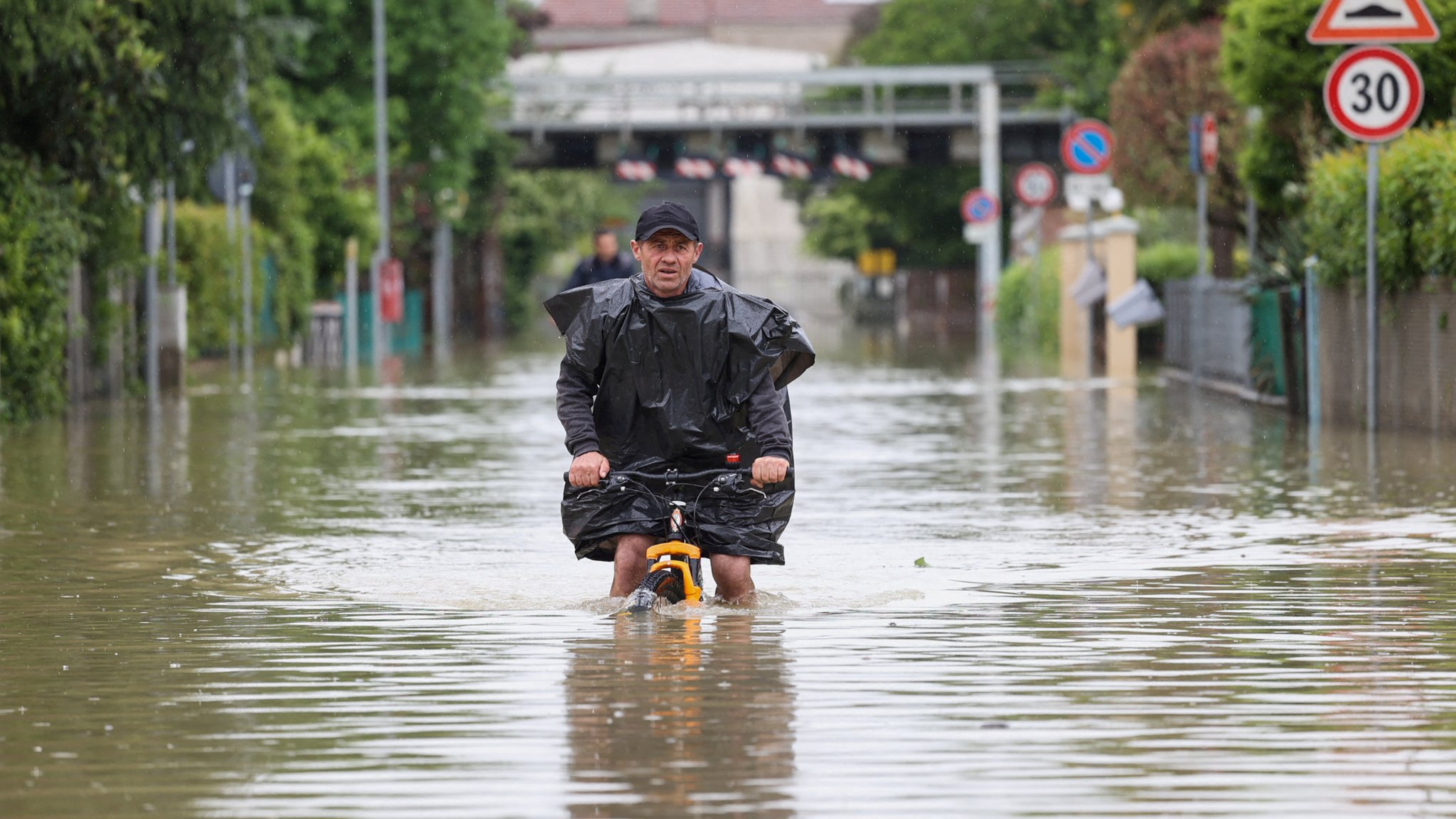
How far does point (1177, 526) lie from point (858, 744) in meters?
6.19

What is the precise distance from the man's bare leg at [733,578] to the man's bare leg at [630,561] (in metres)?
0.22

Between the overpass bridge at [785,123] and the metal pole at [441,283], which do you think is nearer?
the metal pole at [441,283]

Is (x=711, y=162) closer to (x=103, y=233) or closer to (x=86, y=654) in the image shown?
(x=103, y=233)

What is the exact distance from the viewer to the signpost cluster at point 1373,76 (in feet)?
58.0

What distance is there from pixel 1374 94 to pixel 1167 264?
22314 mm

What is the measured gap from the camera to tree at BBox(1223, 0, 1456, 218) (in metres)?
23.5

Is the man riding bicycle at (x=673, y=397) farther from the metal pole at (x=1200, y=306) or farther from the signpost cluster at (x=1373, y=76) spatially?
the metal pole at (x=1200, y=306)

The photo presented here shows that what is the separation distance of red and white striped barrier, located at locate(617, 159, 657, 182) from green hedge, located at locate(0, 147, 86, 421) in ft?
144

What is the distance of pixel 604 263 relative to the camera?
21.1m

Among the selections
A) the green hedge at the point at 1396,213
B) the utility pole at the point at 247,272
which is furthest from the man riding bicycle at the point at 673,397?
the utility pole at the point at 247,272

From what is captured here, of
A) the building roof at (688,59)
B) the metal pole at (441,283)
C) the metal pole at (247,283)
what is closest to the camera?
the metal pole at (247,283)

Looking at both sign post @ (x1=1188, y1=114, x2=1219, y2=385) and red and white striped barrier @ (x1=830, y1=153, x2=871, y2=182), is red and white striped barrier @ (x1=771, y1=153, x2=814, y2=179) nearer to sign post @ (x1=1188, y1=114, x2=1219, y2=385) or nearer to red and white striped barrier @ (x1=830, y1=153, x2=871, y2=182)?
red and white striped barrier @ (x1=830, y1=153, x2=871, y2=182)

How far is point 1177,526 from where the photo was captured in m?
12.3

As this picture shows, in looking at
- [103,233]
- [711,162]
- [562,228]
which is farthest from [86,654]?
[562,228]
